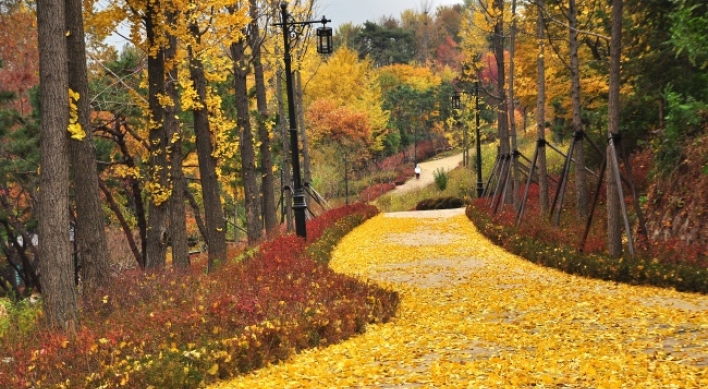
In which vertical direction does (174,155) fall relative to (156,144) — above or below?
below

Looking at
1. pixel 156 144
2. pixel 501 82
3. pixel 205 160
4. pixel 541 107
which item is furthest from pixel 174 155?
pixel 501 82

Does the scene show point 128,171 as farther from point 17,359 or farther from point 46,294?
point 17,359

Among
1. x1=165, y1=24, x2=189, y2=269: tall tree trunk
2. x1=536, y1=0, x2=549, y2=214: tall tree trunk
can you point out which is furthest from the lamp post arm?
x1=536, y1=0, x2=549, y2=214: tall tree trunk

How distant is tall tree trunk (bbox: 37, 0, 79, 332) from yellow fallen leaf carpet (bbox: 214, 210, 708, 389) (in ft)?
10.9

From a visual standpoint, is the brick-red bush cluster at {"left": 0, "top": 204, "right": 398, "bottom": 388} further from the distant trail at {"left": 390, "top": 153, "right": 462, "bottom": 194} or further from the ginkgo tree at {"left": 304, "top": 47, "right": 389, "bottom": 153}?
the ginkgo tree at {"left": 304, "top": 47, "right": 389, "bottom": 153}

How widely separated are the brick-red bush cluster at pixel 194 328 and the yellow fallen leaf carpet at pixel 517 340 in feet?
0.84

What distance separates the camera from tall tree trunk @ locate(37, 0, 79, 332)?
7969 millimetres

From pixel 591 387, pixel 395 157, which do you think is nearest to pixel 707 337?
pixel 591 387

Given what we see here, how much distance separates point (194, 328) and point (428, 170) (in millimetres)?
47464

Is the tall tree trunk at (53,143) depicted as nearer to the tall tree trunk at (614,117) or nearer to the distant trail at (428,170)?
the tall tree trunk at (614,117)

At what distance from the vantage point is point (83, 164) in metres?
10.0

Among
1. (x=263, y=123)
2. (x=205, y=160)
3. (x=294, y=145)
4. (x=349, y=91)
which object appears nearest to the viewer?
(x=205, y=160)

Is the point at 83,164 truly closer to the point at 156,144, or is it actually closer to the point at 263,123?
the point at 156,144

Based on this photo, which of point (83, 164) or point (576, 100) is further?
point (576, 100)
